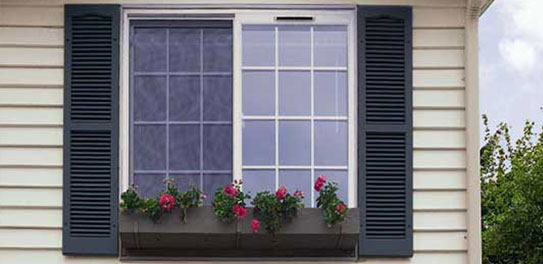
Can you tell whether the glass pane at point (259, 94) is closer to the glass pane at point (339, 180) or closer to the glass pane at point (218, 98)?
the glass pane at point (218, 98)

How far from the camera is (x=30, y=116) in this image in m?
5.76

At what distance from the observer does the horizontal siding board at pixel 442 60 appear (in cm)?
581

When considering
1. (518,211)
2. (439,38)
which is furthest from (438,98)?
(518,211)

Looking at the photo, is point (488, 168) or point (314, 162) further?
point (488, 168)

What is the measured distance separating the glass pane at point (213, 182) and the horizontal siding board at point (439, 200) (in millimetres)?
974

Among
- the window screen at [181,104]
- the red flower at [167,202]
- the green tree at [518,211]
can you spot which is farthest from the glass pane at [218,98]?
the green tree at [518,211]

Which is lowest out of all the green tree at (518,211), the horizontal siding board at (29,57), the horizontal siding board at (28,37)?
the green tree at (518,211)

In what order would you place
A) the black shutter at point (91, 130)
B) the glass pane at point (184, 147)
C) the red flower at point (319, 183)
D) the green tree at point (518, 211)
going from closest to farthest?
the red flower at point (319, 183)
the black shutter at point (91, 130)
the glass pane at point (184, 147)
the green tree at point (518, 211)

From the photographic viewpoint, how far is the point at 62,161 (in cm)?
574

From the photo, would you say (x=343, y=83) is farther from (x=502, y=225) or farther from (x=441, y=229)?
(x=502, y=225)

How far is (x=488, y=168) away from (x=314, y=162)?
1084cm

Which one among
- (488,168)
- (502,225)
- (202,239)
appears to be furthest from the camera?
(488,168)

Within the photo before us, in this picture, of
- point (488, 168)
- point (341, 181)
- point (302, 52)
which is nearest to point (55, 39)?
point (302, 52)

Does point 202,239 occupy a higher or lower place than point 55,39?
lower
